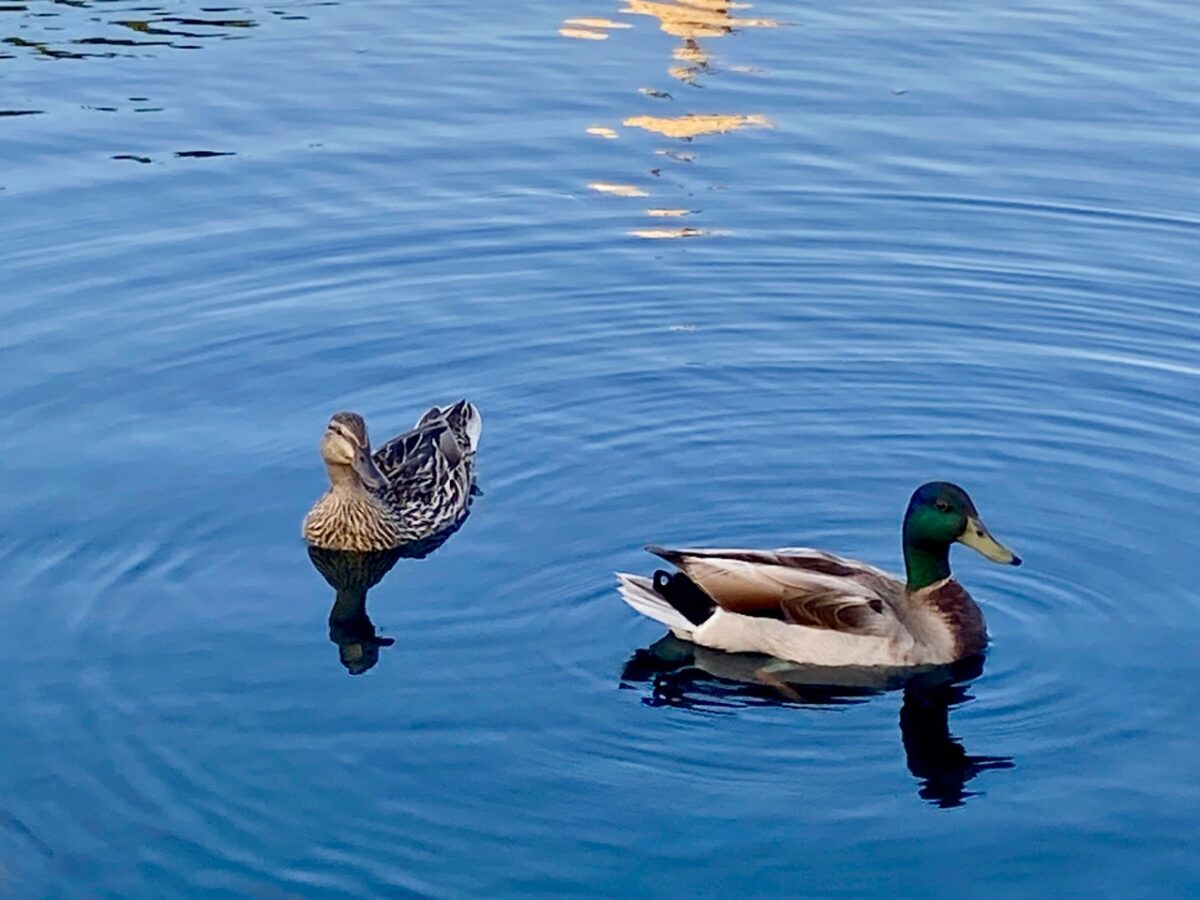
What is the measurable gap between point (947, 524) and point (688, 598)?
1.40 metres

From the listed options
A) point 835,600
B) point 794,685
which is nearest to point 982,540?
point 835,600

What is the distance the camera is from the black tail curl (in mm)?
11602

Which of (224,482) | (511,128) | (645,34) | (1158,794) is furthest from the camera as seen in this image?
(645,34)

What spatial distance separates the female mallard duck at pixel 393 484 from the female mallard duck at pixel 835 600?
2154 millimetres

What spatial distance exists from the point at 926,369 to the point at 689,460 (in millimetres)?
2339

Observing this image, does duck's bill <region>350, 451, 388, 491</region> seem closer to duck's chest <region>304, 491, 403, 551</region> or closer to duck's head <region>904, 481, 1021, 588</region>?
duck's chest <region>304, 491, 403, 551</region>

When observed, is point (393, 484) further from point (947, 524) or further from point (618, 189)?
point (618, 189)

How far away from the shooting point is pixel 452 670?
11297 millimetres

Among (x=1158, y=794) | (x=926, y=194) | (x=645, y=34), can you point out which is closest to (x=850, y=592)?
(x=1158, y=794)

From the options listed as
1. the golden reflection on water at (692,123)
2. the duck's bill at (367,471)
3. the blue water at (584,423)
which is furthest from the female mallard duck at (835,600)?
the golden reflection on water at (692,123)

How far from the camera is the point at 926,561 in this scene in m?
11.7

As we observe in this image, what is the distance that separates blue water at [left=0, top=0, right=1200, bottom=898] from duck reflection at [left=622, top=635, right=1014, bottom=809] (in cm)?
5

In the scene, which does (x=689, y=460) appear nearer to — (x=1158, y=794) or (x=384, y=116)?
(x=1158, y=794)

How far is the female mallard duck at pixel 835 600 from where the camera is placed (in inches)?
451
